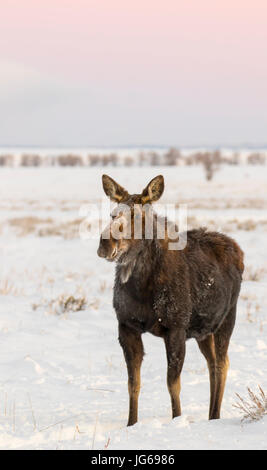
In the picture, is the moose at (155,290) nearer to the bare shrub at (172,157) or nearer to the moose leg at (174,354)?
the moose leg at (174,354)

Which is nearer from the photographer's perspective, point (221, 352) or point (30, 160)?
point (221, 352)

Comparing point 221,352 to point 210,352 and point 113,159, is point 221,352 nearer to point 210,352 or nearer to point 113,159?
point 210,352

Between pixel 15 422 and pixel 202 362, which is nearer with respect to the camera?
pixel 15 422

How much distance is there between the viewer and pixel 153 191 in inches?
155

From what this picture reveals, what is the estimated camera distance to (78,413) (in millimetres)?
4758

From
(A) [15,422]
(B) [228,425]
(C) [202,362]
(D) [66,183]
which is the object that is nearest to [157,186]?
(B) [228,425]

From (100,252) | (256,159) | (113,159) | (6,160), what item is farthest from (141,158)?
(100,252)

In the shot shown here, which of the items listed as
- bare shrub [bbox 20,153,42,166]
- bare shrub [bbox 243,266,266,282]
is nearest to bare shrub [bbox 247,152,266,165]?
bare shrub [bbox 20,153,42,166]

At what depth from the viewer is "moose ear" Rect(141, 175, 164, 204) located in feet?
12.7

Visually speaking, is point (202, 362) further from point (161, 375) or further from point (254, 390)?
point (254, 390)

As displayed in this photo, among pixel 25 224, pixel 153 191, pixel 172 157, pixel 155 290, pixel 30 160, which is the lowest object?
pixel 155 290

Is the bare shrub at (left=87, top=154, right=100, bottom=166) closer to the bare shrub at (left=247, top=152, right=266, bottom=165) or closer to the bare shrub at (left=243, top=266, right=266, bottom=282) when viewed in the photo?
the bare shrub at (left=247, top=152, right=266, bottom=165)
